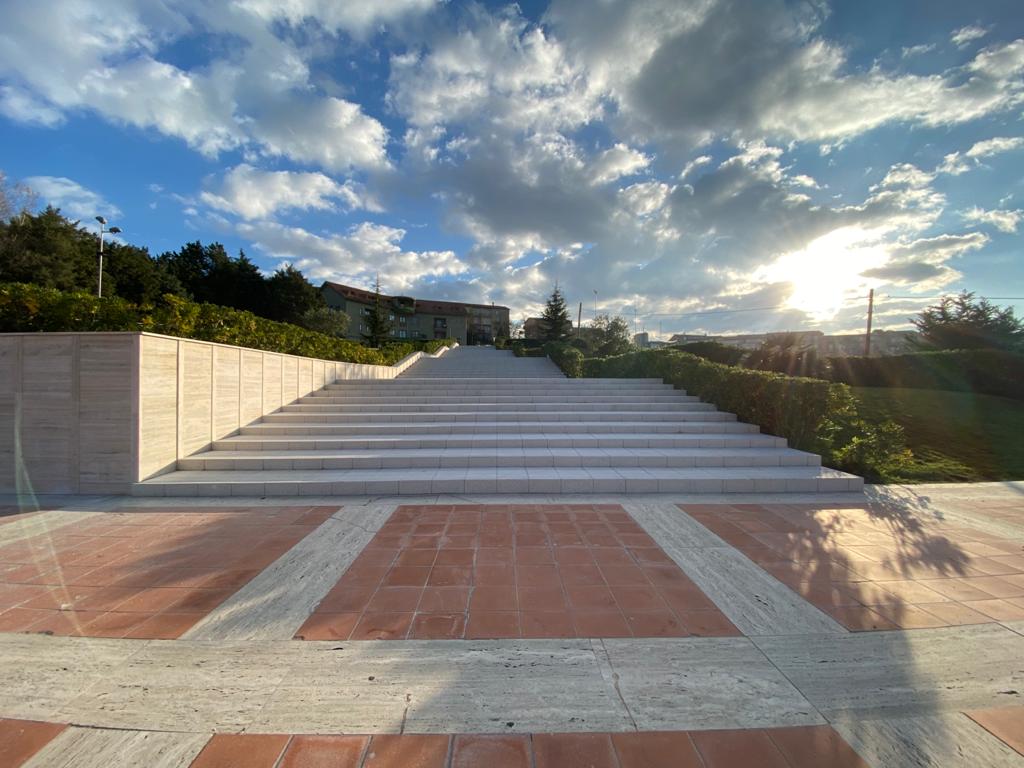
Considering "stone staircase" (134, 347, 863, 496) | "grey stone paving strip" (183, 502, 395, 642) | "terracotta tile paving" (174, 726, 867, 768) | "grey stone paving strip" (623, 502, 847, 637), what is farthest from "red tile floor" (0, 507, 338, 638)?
"grey stone paving strip" (623, 502, 847, 637)

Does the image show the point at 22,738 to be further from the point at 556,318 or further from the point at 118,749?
the point at 556,318

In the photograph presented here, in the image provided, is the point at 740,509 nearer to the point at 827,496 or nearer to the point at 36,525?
the point at 827,496

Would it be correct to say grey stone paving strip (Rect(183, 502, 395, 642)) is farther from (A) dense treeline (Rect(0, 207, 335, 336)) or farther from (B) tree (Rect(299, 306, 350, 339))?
(B) tree (Rect(299, 306, 350, 339))

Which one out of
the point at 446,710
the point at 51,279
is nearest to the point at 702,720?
the point at 446,710

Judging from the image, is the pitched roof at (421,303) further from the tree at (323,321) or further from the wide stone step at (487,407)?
the wide stone step at (487,407)

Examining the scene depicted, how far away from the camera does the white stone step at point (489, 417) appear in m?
8.22

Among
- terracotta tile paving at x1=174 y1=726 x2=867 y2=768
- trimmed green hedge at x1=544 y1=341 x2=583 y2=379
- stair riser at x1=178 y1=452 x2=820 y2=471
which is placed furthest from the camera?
trimmed green hedge at x1=544 y1=341 x2=583 y2=379

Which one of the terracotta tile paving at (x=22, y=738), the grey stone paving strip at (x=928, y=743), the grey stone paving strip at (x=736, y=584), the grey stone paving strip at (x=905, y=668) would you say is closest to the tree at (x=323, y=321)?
the grey stone paving strip at (x=736, y=584)

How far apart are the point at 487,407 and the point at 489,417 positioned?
0.68 meters

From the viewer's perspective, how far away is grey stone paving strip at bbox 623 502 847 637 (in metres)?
2.68

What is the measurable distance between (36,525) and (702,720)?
6.40 metres

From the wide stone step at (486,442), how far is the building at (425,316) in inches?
1910

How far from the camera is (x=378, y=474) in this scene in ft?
18.9

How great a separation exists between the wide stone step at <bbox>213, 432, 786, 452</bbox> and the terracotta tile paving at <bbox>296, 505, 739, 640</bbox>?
2.57 meters
